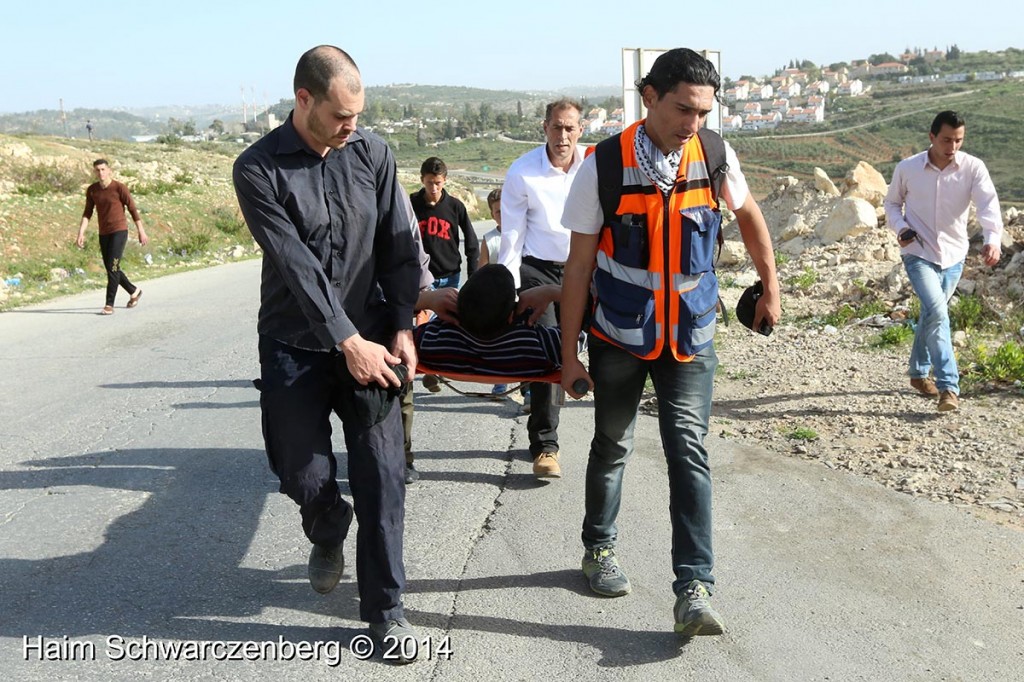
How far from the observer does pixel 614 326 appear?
3998mm

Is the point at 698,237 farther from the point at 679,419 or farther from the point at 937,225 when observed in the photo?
the point at 937,225

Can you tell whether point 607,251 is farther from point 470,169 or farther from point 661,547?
point 470,169

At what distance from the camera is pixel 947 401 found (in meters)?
7.08

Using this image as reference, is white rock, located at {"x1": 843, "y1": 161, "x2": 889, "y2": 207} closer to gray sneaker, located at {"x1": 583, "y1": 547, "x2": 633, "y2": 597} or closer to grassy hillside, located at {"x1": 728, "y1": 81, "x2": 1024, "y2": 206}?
gray sneaker, located at {"x1": 583, "y1": 547, "x2": 633, "y2": 597}

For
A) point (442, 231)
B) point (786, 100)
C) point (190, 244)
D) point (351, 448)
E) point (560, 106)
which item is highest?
point (786, 100)

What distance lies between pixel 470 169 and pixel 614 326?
76.1 m

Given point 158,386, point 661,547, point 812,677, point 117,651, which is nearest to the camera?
point 812,677

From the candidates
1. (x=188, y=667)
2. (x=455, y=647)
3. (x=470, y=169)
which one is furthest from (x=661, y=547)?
(x=470, y=169)

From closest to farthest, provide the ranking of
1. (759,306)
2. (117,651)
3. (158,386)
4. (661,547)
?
(117,651) → (759,306) → (661,547) → (158,386)

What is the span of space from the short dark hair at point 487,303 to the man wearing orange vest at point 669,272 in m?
0.61

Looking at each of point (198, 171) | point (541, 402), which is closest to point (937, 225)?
point (541, 402)

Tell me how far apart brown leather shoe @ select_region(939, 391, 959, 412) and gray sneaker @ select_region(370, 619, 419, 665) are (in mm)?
4670

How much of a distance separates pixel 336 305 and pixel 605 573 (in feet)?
5.36

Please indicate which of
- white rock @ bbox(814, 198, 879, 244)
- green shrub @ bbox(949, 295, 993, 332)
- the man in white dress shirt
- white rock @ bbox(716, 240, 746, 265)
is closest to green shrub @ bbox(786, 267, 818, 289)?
white rock @ bbox(716, 240, 746, 265)
